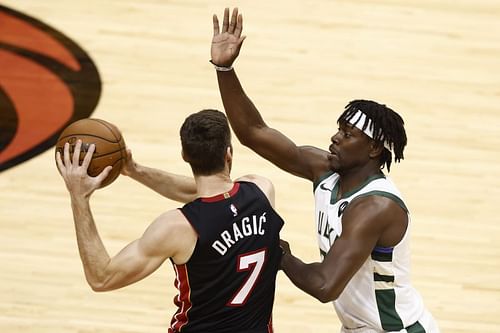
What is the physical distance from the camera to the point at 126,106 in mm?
9430

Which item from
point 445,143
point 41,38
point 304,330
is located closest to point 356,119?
point 304,330

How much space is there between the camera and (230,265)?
456cm

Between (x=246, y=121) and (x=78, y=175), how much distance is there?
45.7 inches

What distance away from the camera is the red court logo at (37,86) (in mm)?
8992

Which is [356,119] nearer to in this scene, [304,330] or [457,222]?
[304,330]

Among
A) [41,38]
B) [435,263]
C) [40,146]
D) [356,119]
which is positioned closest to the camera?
[356,119]

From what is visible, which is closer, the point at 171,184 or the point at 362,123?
the point at 362,123

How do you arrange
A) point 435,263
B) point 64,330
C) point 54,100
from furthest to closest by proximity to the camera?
point 54,100, point 435,263, point 64,330

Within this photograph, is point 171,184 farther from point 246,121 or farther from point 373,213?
point 373,213

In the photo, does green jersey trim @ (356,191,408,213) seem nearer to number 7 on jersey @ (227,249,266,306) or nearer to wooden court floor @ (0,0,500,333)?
number 7 on jersey @ (227,249,266,306)

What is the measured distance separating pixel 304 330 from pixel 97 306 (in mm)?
1266

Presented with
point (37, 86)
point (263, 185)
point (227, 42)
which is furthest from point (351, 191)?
point (37, 86)

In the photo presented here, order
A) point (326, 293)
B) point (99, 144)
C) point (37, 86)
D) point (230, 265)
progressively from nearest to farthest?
1. point (230, 265)
2. point (326, 293)
3. point (99, 144)
4. point (37, 86)

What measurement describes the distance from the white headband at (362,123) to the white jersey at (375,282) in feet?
0.58
